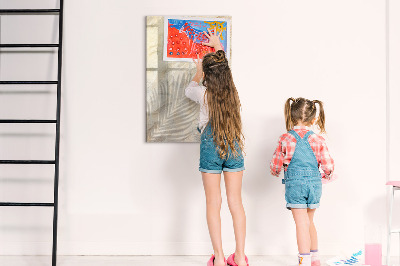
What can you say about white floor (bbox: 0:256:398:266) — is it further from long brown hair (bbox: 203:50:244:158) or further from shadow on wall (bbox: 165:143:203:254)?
long brown hair (bbox: 203:50:244:158)

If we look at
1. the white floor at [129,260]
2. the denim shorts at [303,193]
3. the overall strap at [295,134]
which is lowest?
the white floor at [129,260]

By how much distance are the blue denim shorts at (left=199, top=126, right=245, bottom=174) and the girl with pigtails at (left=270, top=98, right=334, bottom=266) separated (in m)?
0.29

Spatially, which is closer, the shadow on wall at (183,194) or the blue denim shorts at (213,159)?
the blue denim shorts at (213,159)

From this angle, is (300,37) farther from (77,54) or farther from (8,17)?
(8,17)

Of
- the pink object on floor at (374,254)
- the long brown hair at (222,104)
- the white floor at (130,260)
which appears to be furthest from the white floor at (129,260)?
the long brown hair at (222,104)

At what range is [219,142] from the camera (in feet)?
9.66

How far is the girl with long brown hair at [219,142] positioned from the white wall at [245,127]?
0.43 m

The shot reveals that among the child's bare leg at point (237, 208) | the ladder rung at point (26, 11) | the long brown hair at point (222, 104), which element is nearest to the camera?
the long brown hair at point (222, 104)

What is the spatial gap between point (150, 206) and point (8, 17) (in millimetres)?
1713

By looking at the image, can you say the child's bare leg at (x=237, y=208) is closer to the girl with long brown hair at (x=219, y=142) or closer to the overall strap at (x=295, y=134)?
the girl with long brown hair at (x=219, y=142)

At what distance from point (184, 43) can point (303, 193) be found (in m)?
1.35

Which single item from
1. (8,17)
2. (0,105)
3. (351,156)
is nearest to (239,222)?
(351,156)

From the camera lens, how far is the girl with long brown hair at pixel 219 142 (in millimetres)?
2959

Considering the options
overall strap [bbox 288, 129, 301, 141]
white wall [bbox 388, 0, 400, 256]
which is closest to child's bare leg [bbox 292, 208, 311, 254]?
overall strap [bbox 288, 129, 301, 141]
